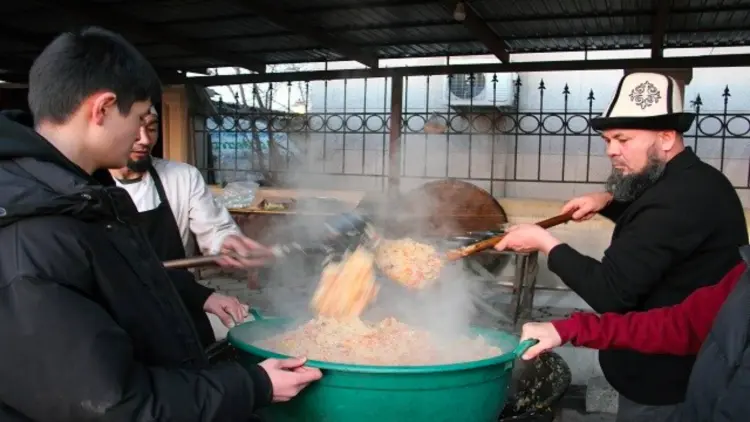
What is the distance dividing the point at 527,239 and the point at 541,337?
0.76 meters

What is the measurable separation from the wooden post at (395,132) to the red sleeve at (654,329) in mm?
5176

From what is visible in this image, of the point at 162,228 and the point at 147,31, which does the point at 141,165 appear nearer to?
the point at 162,228

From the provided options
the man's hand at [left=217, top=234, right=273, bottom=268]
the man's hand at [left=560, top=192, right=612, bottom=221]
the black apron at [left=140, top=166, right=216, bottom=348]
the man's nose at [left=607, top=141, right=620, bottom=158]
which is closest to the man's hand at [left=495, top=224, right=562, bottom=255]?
the man's nose at [left=607, top=141, right=620, bottom=158]

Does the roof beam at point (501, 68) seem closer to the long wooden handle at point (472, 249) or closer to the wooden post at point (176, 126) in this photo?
the wooden post at point (176, 126)

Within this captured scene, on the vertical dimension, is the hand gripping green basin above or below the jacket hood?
below

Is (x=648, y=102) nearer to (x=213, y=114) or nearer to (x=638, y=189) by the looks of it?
(x=638, y=189)

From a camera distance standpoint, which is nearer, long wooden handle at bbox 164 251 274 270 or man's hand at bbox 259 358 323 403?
man's hand at bbox 259 358 323 403

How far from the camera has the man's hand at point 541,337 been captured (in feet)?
6.24

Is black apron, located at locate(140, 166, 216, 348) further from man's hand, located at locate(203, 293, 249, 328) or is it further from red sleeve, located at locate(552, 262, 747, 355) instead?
red sleeve, located at locate(552, 262, 747, 355)

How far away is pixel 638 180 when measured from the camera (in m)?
2.51

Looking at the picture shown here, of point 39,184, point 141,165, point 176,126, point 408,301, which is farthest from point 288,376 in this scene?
point 176,126

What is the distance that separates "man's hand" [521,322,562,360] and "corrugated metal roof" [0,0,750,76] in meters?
4.05

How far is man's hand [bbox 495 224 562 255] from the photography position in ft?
8.49

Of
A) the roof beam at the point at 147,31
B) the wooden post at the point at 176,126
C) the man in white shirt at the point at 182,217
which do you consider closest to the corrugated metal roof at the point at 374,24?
the roof beam at the point at 147,31
